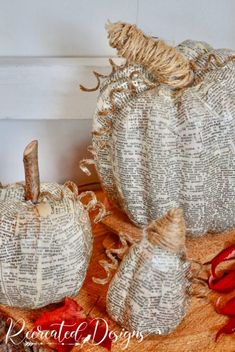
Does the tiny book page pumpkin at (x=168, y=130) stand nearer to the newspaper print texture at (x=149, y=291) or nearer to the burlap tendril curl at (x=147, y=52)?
the burlap tendril curl at (x=147, y=52)

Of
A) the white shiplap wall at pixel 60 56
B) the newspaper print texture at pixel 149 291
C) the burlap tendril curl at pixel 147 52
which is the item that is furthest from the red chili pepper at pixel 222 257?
the white shiplap wall at pixel 60 56

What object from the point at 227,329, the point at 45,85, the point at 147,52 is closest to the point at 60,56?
the point at 45,85

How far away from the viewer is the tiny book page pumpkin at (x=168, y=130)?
2.48ft

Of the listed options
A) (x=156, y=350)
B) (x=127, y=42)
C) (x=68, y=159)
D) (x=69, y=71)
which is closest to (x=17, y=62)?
(x=69, y=71)

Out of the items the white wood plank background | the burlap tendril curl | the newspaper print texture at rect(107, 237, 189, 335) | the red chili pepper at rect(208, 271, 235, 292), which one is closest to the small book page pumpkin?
the newspaper print texture at rect(107, 237, 189, 335)

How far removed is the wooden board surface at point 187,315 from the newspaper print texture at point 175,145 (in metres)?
0.03

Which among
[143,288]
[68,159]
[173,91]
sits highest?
[173,91]

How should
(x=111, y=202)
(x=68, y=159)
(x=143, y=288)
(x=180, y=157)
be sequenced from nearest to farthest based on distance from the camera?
(x=143, y=288) < (x=180, y=157) < (x=111, y=202) < (x=68, y=159)

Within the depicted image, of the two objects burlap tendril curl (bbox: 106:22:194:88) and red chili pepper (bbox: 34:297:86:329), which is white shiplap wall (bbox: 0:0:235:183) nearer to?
burlap tendril curl (bbox: 106:22:194:88)

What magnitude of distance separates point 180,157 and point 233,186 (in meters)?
0.09

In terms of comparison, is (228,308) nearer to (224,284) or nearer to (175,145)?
(224,284)

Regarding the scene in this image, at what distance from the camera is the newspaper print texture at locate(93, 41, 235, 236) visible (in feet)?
2.49

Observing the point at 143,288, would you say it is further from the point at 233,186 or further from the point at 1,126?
the point at 1,126

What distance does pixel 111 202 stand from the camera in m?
0.93
